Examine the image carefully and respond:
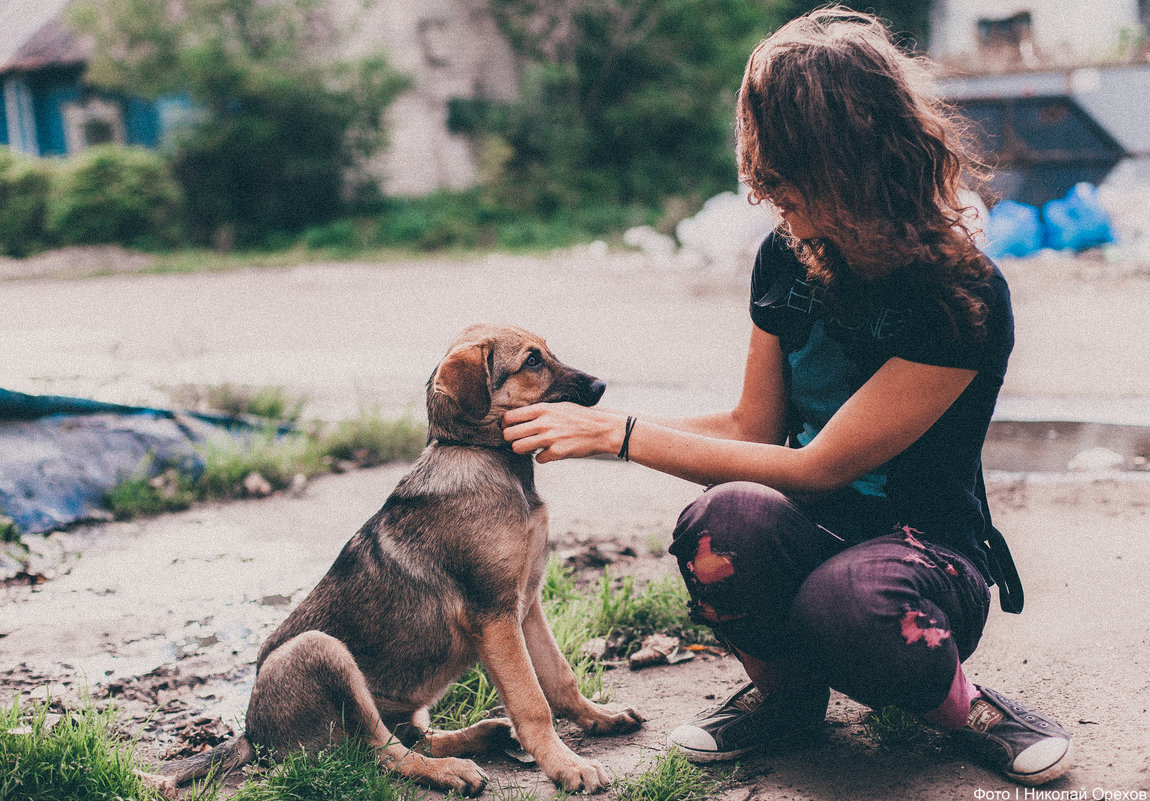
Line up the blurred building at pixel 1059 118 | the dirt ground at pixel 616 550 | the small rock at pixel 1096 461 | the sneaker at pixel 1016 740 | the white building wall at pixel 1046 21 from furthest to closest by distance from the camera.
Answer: the white building wall at pixel 1046 21
the blurred building at pixel 1059 118
the small rock at pixel 1096 461
the dirt ground at pixel 616 550
the sneaker at pixel 1016 740

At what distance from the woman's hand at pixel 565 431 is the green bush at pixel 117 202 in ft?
63.0

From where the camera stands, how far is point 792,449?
2.62 metres

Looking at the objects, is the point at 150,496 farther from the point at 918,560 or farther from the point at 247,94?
the point at 247,94

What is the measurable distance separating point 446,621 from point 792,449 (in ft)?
3.42

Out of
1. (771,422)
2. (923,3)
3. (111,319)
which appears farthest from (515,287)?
(923,3)

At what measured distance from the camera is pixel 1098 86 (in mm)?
13906

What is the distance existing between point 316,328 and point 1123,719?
937 cm

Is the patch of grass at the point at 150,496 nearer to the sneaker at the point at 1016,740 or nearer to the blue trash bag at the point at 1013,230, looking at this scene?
the sneaker at the point at 1016,740

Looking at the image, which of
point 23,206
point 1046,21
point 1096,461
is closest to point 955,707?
point 1096,461

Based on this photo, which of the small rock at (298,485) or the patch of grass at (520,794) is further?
the small rock at (298,485)

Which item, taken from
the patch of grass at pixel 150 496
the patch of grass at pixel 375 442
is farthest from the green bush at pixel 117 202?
the patch of grass at pixel 150 496

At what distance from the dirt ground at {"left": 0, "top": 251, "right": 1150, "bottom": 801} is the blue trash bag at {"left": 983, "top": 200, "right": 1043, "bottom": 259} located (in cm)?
206

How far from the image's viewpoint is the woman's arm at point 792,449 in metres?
2.41

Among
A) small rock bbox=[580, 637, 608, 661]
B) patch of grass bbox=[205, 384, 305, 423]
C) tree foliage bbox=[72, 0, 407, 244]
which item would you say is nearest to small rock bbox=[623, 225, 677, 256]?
tree foliage bbox=[72, 0, 407, 244]
